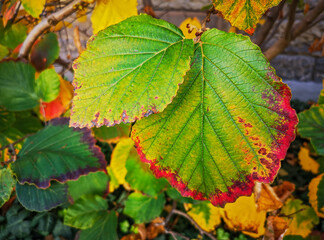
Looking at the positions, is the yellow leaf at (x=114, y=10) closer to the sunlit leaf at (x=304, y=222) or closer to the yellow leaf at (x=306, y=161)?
the sunlit leaf at (x=304, y=222)

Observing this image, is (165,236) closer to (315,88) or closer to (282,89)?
(282,89)

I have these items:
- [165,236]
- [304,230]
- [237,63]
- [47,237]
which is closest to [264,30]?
[237,63]

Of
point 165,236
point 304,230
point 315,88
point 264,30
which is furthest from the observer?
point 315,88

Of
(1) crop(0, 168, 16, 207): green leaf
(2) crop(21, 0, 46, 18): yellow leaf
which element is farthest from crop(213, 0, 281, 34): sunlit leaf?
(1) crop(0, 168, 16, 207): green leaf

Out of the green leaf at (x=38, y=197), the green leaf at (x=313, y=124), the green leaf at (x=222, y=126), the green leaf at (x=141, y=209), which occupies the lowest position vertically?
the green leaf at (x=141, y=209)

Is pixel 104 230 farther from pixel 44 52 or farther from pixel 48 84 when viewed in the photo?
pixel 44 52

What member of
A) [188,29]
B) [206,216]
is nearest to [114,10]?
[188,29]

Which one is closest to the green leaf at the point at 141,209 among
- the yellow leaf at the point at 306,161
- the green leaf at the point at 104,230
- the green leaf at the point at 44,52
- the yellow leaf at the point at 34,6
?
the green leaf at the point at 104,230
